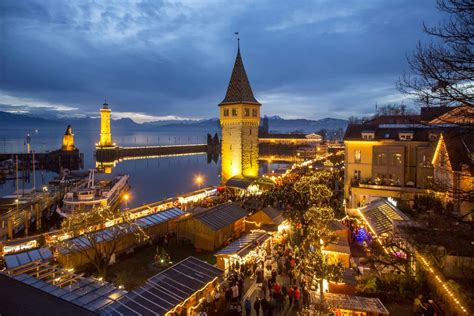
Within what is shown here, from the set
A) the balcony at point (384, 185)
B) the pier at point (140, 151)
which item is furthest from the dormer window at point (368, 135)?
the pier at point (140, 151)

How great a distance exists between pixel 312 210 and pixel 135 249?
11039mm

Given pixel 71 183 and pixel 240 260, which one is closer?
pixel 240 260

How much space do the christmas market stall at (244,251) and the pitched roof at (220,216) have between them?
2967 millimetres

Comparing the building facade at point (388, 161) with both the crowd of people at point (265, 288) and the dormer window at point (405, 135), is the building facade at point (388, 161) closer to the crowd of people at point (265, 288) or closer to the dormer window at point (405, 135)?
the dormer window at point (405, 135)

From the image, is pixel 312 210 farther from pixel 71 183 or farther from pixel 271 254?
pixel 71 183

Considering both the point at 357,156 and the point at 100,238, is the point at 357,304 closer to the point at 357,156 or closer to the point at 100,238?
the point at 100,238

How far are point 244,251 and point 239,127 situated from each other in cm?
3059

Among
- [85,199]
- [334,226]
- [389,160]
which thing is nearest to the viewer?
[334,226]

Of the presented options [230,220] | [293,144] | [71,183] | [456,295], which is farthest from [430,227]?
[293,144]

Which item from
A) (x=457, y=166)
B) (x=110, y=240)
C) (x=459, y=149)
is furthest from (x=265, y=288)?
(x=459, y=149)

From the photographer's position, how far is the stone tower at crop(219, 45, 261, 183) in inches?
1813

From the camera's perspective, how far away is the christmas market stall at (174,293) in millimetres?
10608

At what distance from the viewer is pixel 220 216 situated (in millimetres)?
22828

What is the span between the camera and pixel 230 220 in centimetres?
2284
